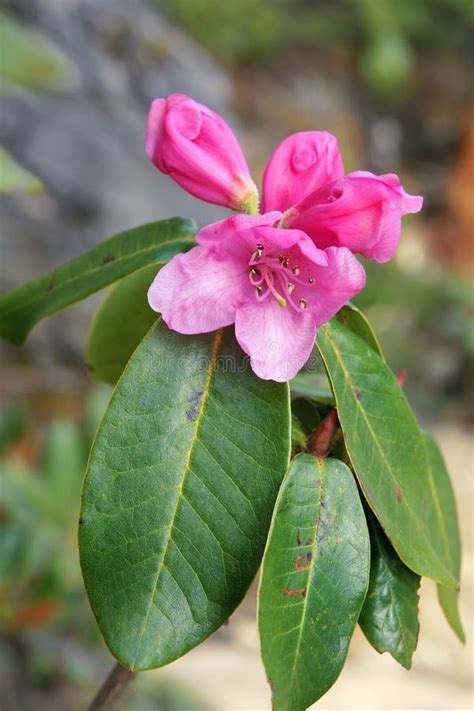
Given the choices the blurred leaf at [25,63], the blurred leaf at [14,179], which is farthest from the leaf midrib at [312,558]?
the blurred leaf at [25,63]

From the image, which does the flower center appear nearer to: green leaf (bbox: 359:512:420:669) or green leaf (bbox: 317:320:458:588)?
green leaf (bbox: 317:320:458:588)

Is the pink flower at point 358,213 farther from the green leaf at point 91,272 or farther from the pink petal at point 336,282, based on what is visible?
the green leaf at point 91,272

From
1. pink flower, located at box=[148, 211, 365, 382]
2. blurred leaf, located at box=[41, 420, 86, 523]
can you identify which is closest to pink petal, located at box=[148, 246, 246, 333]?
pink flower, located at box=[148, 211, 365, 382]

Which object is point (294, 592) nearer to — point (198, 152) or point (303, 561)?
point (303, 561)

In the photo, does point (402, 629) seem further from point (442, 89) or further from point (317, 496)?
point (442, 89)

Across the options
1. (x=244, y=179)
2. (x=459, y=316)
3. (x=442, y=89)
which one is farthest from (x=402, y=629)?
(x=442, y=89)


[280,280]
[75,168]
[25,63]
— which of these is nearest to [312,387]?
[280,280]
